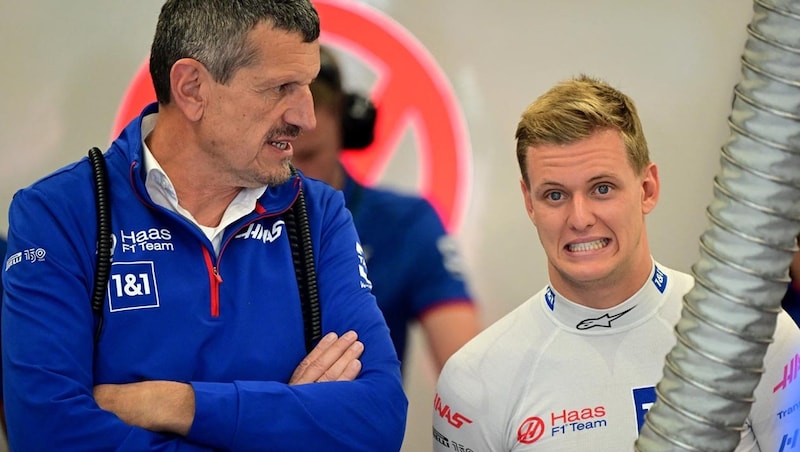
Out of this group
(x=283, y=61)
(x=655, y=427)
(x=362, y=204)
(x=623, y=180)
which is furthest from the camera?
(x=362, y=204)

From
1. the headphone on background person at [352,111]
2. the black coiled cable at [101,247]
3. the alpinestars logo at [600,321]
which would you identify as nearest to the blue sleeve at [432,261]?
the headphone on background person at [352,111]

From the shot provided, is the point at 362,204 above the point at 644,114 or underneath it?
underneath

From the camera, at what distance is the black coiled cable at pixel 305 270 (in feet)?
6.41

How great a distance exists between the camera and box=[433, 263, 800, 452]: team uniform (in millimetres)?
2102

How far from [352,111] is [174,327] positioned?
1.49 metres

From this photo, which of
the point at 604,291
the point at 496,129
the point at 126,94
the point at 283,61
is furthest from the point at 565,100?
the point at 126,94

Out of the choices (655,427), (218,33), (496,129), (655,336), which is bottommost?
(655,336)

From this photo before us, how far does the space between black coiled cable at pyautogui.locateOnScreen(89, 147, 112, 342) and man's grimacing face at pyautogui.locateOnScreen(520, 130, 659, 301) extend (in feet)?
→ 2.83

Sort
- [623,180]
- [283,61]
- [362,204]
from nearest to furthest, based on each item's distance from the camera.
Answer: [283,61] < [623,180] < [362,204]

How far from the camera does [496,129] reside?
3.23 metres

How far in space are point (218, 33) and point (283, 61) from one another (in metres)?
0.13

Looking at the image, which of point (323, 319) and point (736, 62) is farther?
point (736, 62)

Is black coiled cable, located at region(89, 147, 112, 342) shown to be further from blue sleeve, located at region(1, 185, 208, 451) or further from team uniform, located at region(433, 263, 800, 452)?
team uniform, located at region(433, 263, 800, 452)

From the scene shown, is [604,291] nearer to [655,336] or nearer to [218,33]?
[655,336]
